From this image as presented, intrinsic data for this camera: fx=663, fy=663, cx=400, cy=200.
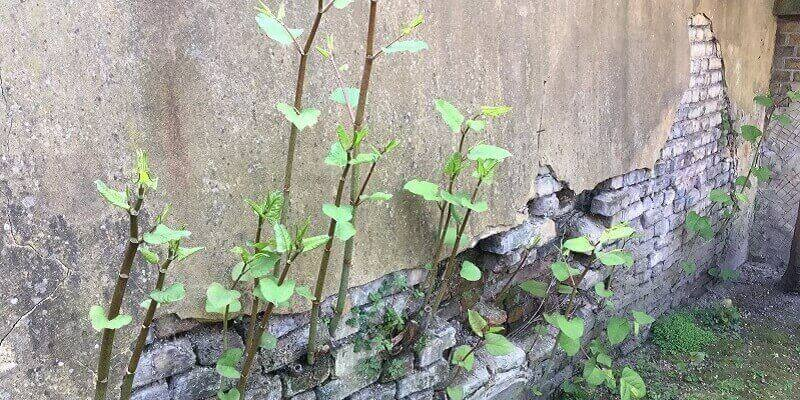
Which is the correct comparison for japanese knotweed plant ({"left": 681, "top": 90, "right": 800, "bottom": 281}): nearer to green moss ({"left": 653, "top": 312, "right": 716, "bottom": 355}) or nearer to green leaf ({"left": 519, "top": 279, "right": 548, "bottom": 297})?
green moss ({"left": 653, "top": 312, "right": 716, "bottom": 355})

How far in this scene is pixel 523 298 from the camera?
3166mm

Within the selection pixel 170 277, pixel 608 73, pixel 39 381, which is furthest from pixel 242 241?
pixel 608 73

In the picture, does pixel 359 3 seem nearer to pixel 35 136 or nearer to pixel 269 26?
pixel 269 26

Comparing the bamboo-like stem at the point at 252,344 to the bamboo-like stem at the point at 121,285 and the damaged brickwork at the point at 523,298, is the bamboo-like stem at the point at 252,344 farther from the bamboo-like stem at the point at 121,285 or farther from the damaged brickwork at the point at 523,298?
the bamboo-like stem at the point at 121,285

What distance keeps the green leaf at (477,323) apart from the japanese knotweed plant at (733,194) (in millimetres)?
2274

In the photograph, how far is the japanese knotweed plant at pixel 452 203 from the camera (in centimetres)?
210

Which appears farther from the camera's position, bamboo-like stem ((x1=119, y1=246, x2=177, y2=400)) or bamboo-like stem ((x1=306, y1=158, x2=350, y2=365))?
bamboo-like stem ((x1=306, y1=158, x2=350, y2=365))

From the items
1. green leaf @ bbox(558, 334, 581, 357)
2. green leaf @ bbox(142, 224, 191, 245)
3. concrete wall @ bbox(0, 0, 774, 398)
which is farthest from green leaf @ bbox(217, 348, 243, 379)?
green leaf @ bbox(558, 334, 581, 357)

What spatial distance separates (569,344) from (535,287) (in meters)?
0.35

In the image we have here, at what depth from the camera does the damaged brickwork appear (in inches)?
74.2

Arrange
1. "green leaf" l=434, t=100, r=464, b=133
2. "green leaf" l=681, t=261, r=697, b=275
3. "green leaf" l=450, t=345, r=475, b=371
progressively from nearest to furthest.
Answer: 1. "green leaf" l=434, t=100, r=464, b=133
2. "green leaf" l=450, t=345, r=475, b=371
3. "green leaf" l=681, t=261, r=697, b=275

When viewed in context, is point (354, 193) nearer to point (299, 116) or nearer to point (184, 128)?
point (299, 116)

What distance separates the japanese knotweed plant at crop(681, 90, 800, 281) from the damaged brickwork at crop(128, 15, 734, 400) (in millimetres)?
71

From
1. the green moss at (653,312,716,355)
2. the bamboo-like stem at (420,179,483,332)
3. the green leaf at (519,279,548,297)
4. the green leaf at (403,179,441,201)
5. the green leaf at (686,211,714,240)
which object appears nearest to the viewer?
the green leaf at (403,179,441,201)
